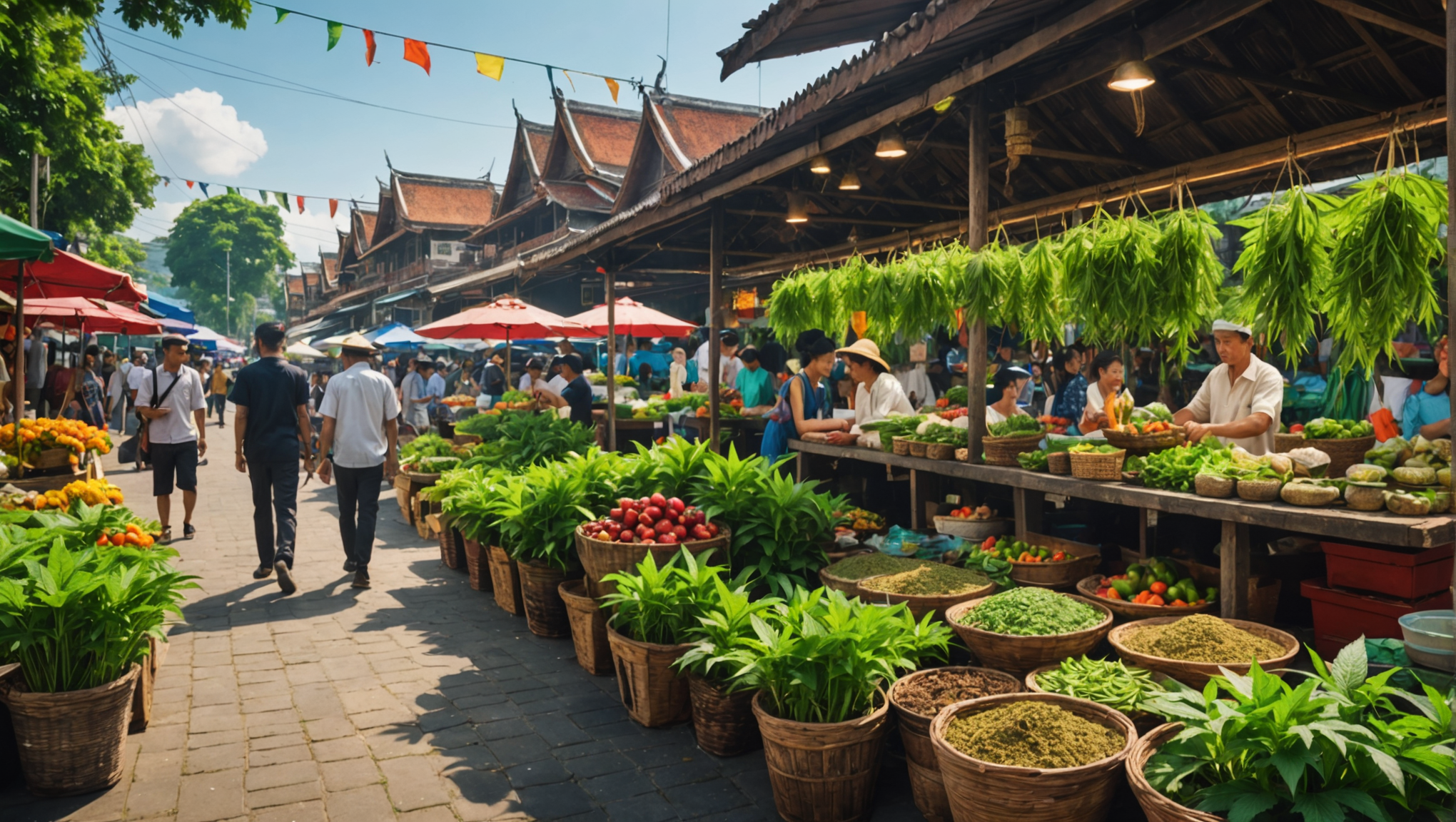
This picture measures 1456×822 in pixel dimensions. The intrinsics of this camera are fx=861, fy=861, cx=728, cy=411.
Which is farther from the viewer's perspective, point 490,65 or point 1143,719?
point 490,65

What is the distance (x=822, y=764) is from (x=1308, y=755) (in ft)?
5.13

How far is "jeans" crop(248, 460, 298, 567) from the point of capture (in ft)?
22.1

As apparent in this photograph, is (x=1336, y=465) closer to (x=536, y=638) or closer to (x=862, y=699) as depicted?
(x=862, y=699)

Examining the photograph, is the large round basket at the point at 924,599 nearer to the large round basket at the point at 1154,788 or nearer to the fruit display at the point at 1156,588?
the fruit display at the point at 1156,588

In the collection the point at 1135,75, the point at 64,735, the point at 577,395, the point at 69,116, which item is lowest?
the point at 64,735

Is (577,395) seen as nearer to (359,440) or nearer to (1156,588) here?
(359,440)

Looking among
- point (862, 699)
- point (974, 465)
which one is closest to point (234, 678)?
point (862, 699)

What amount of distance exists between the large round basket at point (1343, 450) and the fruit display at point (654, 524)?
3.29 metres

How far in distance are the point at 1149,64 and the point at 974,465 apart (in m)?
2.72

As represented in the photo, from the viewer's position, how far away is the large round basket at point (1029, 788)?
8.82ft

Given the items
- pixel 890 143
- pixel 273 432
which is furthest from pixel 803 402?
pixel 273 432

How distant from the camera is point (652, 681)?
13.6 ft

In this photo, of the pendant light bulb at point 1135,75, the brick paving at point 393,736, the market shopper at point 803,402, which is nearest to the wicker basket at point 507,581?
the brick paving at point 393,736

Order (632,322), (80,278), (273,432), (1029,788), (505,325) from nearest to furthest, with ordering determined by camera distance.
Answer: (1029,788), (273,432), (80,278), (505,325), (632,322)
